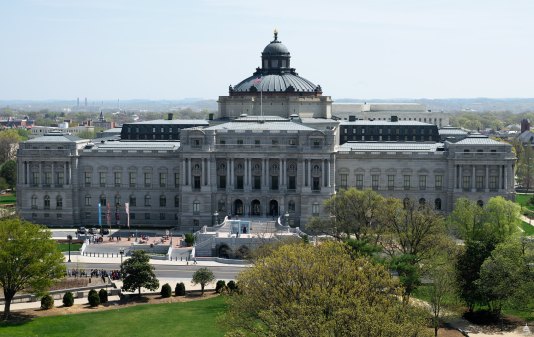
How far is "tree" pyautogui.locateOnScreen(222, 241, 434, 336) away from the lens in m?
54.2

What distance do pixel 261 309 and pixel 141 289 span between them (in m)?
34.4

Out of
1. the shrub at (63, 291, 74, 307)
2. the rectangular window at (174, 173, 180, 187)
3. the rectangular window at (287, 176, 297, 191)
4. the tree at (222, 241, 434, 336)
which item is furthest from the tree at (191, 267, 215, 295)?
the rectangular window at (174, 173, 180, 187)

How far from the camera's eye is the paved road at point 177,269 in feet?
341

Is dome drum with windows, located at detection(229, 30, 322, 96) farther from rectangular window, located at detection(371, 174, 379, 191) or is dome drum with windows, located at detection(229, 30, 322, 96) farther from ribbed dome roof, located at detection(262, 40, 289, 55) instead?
rectangular window, located at detection(371, 174, 379, 191)

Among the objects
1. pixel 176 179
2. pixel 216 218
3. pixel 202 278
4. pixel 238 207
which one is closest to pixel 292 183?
pixel 238 207

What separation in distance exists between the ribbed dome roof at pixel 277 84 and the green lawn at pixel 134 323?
215 ft

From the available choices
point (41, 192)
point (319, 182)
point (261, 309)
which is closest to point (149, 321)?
point (261, 309)

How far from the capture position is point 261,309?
65.2 metres

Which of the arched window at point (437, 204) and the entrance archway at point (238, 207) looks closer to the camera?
the entrance archway at point (238, 207)

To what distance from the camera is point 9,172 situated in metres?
176

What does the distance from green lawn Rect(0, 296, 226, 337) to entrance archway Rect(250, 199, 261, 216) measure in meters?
42.2

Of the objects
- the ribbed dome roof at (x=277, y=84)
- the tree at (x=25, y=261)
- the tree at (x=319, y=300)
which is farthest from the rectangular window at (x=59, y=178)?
the tree at (x=319, y=300)

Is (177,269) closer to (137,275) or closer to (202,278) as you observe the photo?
(202,278)

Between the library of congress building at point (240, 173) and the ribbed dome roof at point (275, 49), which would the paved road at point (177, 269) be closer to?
the library of congress building at point (240, 173)
